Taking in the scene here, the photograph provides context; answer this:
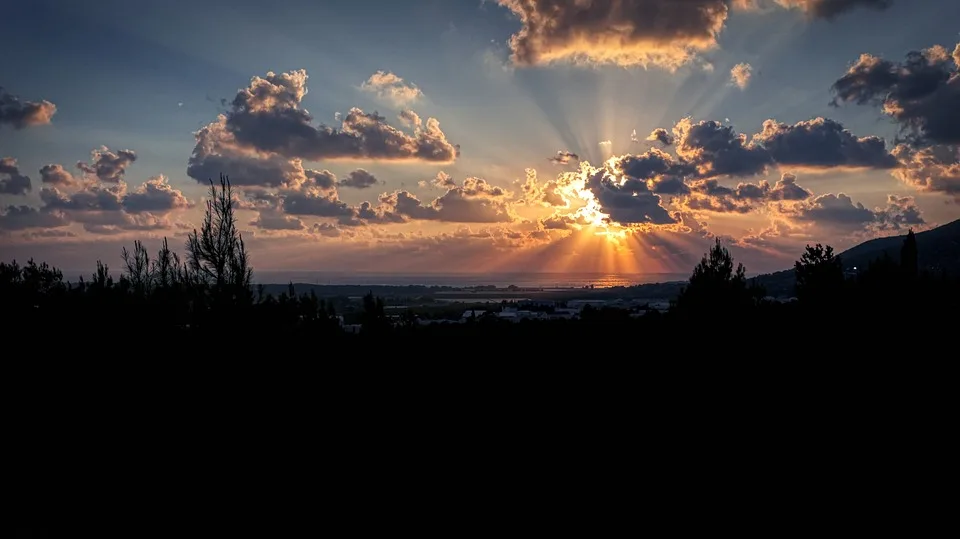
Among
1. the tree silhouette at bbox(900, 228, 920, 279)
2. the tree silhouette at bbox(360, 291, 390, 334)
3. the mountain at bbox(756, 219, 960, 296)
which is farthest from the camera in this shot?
the mountain at bbox(756, 219, 960, 296)

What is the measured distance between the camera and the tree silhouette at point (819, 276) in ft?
75.3

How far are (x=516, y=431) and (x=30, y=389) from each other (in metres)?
11.4

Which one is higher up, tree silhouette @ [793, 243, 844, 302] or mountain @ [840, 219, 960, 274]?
mountain @ [840, 219, 960, 274]

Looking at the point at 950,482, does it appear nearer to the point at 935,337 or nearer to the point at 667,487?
the point at 667,487

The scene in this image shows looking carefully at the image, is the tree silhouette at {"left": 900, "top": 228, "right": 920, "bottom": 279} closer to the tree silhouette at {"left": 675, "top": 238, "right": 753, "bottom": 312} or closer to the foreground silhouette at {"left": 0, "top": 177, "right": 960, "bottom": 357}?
the foreground silhouette at {"left": 0, "top": 177, "right": 960, "bottom": 357}

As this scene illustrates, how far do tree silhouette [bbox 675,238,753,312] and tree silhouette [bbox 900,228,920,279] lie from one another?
6884 mm

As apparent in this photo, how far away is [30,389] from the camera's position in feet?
44.2

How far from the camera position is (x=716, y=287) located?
947 inches

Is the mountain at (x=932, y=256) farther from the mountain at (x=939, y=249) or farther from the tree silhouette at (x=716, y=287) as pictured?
the tree silhouette at (x=716, y=287)

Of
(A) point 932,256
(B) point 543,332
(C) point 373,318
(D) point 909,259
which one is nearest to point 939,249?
(A) point 932,256

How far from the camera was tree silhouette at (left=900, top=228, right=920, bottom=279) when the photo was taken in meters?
25.7

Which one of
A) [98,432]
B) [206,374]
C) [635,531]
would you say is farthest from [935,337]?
[98,432]

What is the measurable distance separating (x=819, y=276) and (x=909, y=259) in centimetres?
785

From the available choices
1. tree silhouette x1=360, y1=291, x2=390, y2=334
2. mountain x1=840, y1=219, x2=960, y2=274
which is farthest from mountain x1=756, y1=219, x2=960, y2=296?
tree silhouette x1=360, y1=291, x2=390, y2=334
